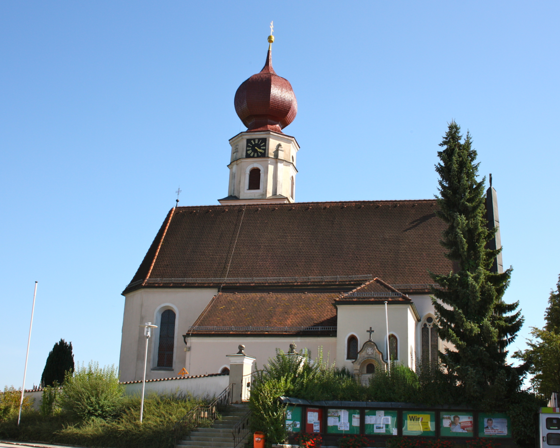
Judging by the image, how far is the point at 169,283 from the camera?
3356cm

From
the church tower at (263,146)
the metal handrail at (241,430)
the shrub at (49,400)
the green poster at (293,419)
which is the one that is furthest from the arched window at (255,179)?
the green poster at (293,419)

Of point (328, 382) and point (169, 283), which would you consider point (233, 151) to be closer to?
point (169, 283)

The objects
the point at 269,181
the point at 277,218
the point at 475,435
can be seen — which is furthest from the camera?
the point at 269,181

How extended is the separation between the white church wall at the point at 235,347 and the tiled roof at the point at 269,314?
30 centimetres

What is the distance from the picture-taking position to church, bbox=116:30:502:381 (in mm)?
27859

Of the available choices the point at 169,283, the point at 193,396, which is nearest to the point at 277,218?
the point at 169,283

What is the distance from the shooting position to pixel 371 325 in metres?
27.6

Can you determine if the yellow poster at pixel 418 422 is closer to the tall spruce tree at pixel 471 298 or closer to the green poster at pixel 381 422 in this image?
the green poster at pixel 381 422

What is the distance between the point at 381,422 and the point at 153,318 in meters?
17.1

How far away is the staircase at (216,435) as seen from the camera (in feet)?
63.3

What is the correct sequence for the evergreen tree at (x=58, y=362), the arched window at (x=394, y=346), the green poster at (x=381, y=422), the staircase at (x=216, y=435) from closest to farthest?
the green poster at (x=381, y=422) < the staircase at (x=216, y=435) < the arched window at (x=394, y=346) < the evergreen tree at (x=58, y=362)

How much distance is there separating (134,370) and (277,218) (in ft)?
35.3

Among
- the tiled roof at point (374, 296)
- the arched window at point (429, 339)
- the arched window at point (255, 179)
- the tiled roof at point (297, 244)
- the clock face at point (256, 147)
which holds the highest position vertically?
the clock face at point (256, 147)

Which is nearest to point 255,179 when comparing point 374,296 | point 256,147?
point 256,147
